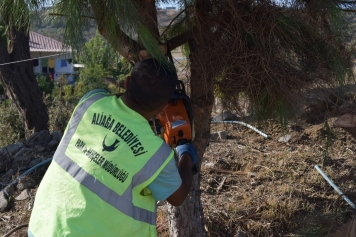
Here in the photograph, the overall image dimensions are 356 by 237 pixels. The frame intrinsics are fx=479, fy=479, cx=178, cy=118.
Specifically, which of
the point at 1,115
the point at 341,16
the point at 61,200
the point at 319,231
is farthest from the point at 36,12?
the point at 1,115

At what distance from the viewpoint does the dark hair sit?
5.78 ft

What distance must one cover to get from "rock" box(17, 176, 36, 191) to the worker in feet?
8.46

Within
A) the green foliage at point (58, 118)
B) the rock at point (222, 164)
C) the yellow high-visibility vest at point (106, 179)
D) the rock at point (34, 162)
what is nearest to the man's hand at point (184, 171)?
the yellow high-visibility vest at point (106, 179)

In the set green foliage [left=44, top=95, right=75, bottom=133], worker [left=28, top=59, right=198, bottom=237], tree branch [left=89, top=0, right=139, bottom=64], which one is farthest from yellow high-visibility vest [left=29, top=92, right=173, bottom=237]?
green foliage [left=44, top=95, right=75, bottom=133]

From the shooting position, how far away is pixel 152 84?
1.77 m

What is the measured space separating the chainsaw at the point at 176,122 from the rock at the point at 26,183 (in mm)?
2491

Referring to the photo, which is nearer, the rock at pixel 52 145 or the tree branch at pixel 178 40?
the tree branch at pixel 178 40

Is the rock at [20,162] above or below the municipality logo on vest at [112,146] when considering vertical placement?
below

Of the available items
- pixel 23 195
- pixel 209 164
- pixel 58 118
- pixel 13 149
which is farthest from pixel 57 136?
pixel 209 164

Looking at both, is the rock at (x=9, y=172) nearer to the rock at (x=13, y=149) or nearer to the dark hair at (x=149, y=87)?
the rock at (x=13, y=149)

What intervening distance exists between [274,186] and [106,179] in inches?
113

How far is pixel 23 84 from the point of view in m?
6.04

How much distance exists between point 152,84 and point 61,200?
0.52m

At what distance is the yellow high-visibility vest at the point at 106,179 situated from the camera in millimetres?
1626
